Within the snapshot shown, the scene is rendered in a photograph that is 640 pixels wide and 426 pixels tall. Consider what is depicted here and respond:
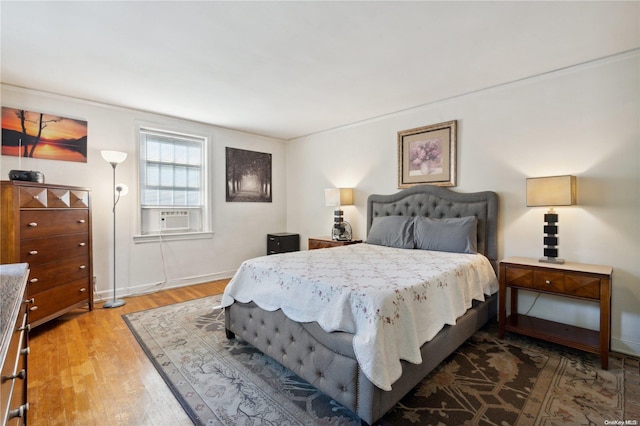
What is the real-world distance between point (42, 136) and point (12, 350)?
135 inches

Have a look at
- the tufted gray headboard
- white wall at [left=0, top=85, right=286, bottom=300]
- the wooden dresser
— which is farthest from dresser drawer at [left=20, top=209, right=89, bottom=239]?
the tufted gray headboard

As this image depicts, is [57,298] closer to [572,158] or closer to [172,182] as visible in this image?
[172,182]

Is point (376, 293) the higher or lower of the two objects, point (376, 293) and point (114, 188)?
the lower

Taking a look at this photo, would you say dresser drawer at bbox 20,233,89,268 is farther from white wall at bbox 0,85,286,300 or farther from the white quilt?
the white quilt

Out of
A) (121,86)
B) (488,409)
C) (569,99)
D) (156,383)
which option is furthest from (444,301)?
(121,86)

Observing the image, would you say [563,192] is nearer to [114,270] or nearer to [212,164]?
[212,164]

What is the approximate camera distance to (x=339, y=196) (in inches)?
171

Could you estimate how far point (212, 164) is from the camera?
4672 mm

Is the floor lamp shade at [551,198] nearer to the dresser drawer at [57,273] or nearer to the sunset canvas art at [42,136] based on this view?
the dresser drawer at [57,273]

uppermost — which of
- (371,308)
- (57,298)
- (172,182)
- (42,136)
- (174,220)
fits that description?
(42,136)

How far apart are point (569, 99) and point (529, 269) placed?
5.32 feet

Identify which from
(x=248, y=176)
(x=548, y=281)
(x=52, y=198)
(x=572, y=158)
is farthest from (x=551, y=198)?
(x=52, y=198)

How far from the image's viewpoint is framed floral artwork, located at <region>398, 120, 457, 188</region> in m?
3.47

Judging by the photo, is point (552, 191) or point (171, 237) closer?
point (552, 191)
